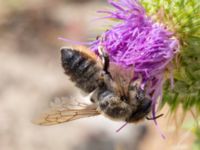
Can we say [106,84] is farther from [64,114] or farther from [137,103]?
[64,114]

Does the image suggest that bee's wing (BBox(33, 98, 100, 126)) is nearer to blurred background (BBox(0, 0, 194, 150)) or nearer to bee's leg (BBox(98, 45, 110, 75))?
bee's leg (BBox(98, 45, 110, 75))

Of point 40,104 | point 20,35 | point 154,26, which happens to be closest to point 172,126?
point 154,26

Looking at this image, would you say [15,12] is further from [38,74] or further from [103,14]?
[103,14]

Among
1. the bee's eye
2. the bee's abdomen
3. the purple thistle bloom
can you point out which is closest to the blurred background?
the purple thistle bloom

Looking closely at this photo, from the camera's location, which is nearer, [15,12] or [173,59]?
[173,59]

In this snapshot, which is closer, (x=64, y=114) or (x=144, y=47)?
(x=64, y=114)

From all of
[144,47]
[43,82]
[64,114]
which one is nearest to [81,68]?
[64,114]
